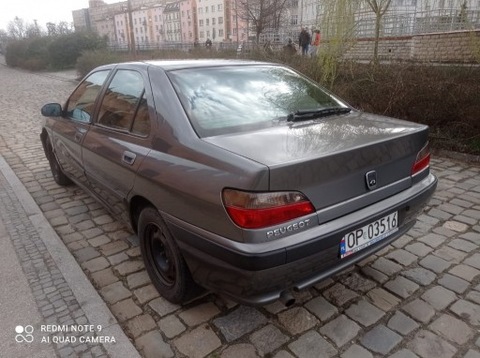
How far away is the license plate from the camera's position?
2.13 meters

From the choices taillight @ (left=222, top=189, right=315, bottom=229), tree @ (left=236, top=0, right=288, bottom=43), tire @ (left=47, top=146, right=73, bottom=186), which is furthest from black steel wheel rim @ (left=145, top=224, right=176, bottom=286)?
tree @ (left=236, top=0, right=288, bottom=43)

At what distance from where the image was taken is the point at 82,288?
2.83 metres

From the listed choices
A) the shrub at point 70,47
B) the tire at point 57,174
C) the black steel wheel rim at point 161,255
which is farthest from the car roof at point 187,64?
the shrub at point 70,47

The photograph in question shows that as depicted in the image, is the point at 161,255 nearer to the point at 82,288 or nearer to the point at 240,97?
the point at 82,288

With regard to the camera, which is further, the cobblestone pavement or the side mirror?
the side mirror

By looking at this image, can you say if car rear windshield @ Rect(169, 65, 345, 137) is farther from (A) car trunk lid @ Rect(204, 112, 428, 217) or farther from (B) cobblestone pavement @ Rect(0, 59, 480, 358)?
(B) cobblestone pavement @ Rect(0, 59, 480, 358)

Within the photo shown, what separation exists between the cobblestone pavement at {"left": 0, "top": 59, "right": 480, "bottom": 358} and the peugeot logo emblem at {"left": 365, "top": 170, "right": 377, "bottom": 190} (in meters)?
0.88

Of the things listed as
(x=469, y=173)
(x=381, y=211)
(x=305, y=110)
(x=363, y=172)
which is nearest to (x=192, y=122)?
(x=305, y=110)

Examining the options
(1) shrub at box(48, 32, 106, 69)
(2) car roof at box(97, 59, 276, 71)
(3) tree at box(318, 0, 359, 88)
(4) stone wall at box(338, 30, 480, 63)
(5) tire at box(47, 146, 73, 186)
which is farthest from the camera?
(1) shrub at box(48, 32, 106, 69)

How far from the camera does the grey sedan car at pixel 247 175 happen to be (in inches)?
74.6

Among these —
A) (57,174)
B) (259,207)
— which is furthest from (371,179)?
(57,174)

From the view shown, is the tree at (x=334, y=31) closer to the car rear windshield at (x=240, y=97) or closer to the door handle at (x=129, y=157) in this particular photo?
the car rear windshield at (x=240, y=97)

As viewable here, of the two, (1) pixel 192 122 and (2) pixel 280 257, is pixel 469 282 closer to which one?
(2) pixel 280 257

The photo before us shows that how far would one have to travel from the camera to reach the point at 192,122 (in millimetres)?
2326
